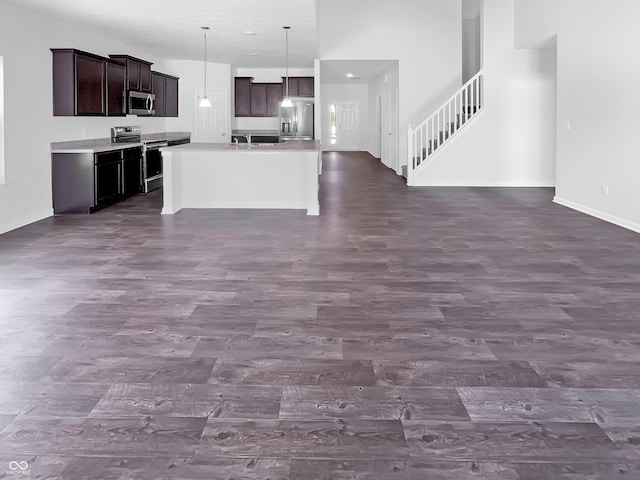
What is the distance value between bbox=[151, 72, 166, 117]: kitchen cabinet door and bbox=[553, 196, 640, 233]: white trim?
23.5 feet

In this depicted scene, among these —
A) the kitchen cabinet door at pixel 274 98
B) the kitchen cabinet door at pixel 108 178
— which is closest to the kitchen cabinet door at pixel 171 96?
the kitchen cabinet door at pixel 274 98

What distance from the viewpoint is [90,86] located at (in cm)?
875

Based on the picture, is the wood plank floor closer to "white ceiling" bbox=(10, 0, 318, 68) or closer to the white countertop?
the white countertop

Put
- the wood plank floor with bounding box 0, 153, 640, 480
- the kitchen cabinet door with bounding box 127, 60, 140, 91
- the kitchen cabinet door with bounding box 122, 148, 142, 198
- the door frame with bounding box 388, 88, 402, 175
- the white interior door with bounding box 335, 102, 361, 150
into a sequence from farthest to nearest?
1. the white interior door with bounding box 335, 102, 361, 150
2. the door frame with bounding box 388, 88, 402, 175
3. the kitchen cabinet door with bounding box 127, 60, 140, 91
4. the kitchen cabinet door with bounding box 122, 148, 142, 198
5. the wood plank floor with bounding box 0, 153, 640, 480

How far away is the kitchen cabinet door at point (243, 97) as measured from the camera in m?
15.3

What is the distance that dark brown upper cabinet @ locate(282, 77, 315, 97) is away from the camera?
1548cm

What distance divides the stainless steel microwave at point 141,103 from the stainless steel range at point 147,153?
43 cm

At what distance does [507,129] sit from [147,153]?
20.9 ft

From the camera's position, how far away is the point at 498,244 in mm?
6543

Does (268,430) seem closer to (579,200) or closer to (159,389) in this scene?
(159,389)

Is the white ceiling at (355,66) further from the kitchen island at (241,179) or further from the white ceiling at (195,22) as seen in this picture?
the kitchen island at (241,179)

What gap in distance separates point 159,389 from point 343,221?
17.5ft

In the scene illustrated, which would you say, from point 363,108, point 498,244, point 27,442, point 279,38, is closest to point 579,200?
point 498,244

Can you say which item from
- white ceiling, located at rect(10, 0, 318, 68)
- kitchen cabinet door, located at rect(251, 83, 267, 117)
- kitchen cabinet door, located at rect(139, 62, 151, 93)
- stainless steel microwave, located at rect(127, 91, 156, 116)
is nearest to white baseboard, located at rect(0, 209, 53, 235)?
white ceiling, located at rect(10, 0, 318, 68)
